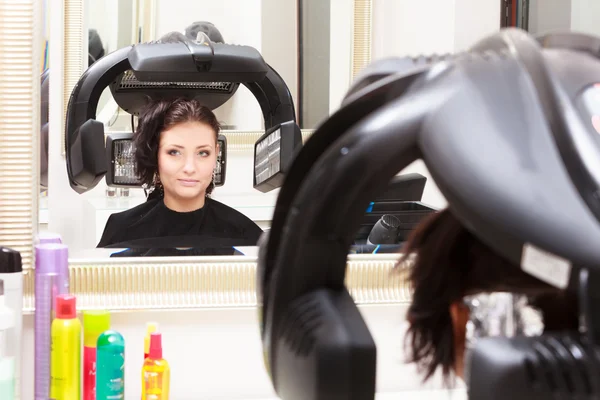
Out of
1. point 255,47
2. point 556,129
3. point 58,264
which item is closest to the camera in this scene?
point 556,129

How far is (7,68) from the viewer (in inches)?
43.3

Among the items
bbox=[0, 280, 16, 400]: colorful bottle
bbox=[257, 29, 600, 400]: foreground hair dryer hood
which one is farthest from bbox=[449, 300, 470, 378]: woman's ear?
bbox=[0, 280, 16, 400]: colorful bottle

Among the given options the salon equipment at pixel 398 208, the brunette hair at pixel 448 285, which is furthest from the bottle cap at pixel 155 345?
the brunette hair at pixel 448 285

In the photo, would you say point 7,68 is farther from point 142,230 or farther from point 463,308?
point 463,308

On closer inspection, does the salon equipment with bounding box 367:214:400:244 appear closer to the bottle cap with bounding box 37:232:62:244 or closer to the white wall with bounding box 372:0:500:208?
the white wall with bounding box 372:0:500:208

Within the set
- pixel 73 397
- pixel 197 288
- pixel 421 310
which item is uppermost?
pixel 421 310

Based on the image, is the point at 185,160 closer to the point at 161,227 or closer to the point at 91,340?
the point at 161,227

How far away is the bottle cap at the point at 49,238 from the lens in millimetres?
1126

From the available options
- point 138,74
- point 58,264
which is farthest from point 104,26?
point 58,264

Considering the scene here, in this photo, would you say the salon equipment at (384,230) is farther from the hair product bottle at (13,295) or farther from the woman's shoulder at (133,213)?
the hair product bottle at (13,295)

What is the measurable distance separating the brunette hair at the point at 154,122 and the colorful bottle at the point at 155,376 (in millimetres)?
280

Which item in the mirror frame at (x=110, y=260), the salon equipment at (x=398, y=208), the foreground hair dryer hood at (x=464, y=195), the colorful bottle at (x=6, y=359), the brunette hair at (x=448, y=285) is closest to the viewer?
the foreground hair dryer hood at (x=464, y=195)

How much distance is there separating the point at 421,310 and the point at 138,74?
71 centimetres

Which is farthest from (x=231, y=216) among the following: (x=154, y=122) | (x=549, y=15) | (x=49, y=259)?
(x=549, y=15)
